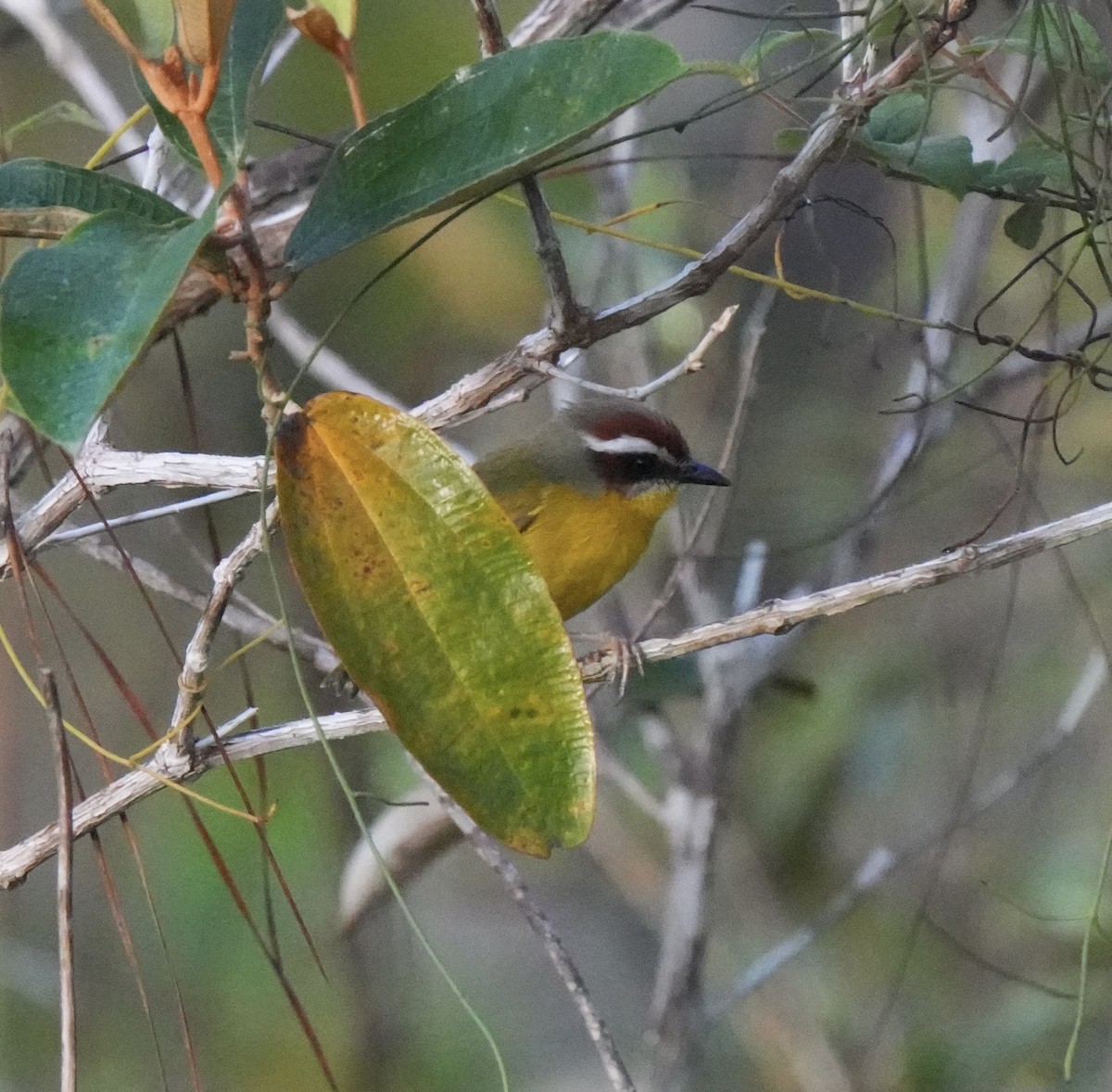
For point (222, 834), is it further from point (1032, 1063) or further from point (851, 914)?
point (1032, 1063)

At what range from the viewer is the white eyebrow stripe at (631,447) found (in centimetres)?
217

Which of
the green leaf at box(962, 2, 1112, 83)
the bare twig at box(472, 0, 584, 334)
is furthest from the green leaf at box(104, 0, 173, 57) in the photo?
the green leaf at box(962, 2, 1112, 83)

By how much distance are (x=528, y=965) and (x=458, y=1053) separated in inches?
17.0

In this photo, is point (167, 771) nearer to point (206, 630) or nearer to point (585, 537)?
point (206, 630)

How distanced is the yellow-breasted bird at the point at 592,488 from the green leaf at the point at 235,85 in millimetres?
1192

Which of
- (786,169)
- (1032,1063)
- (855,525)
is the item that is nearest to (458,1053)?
(1032,1063)

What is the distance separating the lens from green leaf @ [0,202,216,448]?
68 centimetres

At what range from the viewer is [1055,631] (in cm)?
307

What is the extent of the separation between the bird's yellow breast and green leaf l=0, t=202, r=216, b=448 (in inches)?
51.0

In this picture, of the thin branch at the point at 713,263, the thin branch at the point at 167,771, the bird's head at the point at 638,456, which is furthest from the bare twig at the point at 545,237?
the bird's head at the point at 638,456

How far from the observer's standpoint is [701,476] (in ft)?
7.04

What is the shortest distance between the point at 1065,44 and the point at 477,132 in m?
0.72

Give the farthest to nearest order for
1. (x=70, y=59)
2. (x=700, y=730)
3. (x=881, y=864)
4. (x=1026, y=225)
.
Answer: (x=700, y=730), (x=881, y=864), (x=70, y=59), (x=1026, y=225)

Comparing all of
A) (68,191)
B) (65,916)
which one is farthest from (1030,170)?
(65,916)
